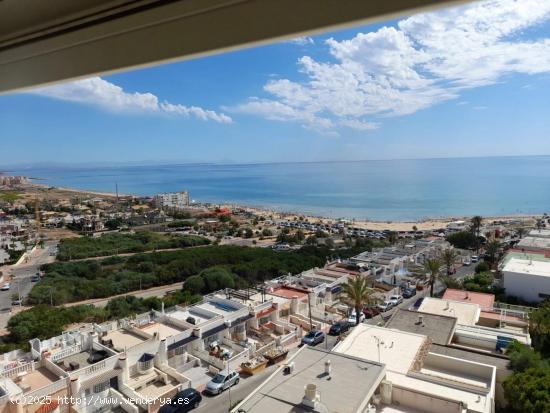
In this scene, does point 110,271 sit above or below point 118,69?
below

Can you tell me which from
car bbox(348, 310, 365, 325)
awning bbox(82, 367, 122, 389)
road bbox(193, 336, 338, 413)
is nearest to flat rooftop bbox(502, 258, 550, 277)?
car bbox(348, 310, 365, 325)

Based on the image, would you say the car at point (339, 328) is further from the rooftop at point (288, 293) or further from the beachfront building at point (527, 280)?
the beachfront building at point (527, 280)

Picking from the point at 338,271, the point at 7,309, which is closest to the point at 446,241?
the point at 338,271

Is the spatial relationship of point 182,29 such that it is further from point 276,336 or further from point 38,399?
point 276,336

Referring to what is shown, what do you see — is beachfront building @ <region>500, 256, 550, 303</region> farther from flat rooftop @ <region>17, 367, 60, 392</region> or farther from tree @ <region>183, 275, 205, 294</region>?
flat rooftop @ <region>17, 367, 60, 392</region>

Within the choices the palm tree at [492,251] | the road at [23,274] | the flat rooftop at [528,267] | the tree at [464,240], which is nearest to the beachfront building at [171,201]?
the road at [23,274]

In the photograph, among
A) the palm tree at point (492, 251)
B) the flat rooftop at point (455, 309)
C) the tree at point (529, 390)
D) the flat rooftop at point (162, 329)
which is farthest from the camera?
the palm tree at point (492, 251)
